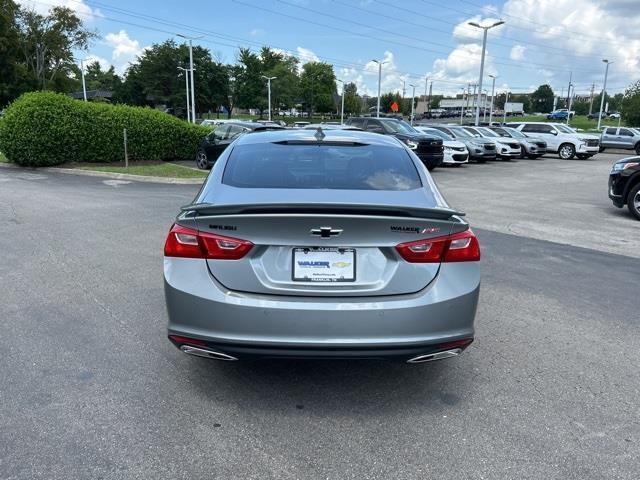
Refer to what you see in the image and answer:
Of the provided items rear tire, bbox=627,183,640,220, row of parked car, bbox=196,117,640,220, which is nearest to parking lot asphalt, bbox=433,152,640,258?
rear tire, bbox=627,183,640,220

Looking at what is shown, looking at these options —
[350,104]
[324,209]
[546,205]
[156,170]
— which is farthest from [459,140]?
[350,104]

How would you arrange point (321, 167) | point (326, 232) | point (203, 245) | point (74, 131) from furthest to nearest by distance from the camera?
point (74, 131), point (321, 167), point (203, 245), point (326, 232)

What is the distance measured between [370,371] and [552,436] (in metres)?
1.21

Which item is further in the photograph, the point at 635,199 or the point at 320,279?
the point at 635,199

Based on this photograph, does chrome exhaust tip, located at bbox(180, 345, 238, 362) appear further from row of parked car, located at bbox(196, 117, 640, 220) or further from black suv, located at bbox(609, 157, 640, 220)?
black suv, located at bbox(609, 157, 640, 220)

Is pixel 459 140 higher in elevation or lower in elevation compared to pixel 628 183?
higher

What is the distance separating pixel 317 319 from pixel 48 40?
70.8 metres

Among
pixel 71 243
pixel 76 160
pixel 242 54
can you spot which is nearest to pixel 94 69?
pixel 242 54

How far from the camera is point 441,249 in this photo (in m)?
2.93

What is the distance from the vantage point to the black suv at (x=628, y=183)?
10.0 meters

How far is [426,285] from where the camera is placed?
9.56 ft

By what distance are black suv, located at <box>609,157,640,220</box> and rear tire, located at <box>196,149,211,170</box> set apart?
11521 mm

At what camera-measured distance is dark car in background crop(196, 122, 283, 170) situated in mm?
16234

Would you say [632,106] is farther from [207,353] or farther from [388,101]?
[388,101]
